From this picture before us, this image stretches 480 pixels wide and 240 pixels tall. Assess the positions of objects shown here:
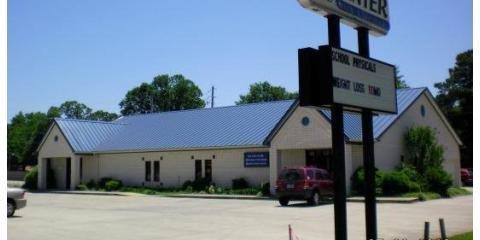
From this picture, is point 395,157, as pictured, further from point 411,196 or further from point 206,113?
point 206,113

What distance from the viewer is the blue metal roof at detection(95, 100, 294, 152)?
122ft

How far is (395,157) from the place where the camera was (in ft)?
109

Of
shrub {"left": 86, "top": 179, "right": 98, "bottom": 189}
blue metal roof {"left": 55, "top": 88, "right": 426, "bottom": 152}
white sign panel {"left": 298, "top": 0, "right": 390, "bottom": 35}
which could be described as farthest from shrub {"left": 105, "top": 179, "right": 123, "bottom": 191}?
white sign panel {"left": 298, "top": 0, "right": 390, "bottom": 35}

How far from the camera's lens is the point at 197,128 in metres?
41.8

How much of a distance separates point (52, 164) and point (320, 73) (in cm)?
4359

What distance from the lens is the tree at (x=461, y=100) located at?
201ft

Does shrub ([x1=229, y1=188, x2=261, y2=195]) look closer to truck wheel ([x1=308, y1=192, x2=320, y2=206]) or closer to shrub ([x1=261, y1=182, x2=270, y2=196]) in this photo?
shrub ([x1=261, y1=182, x2=270, y2=196])

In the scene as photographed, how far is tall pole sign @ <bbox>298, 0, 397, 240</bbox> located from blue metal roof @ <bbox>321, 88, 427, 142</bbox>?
62.1 ft

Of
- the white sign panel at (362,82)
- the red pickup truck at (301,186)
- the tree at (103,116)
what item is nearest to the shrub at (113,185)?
the red pickup truck at (301,186)

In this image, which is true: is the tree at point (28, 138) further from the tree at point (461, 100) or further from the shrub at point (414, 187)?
the shrub at point (414, 187)

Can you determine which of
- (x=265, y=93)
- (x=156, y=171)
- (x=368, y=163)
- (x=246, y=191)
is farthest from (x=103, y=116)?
(x=368, y=163)

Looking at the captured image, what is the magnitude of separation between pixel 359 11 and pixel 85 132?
131 ft

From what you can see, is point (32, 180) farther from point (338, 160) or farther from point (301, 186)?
point (338, 160)
